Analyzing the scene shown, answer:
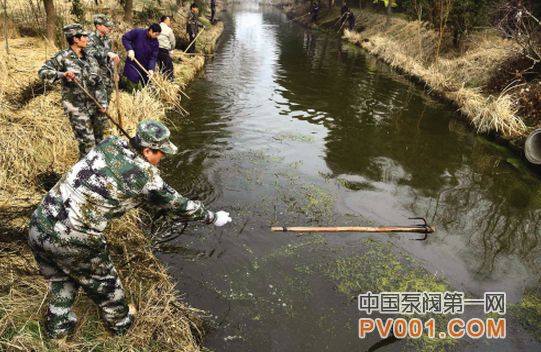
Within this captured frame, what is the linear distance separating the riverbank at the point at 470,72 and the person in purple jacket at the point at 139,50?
9.06 m

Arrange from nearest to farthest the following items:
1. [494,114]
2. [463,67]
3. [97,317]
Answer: [97,317] → [494,114] → [463,67]

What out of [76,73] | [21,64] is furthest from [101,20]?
[21,64]

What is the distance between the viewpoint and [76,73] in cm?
587

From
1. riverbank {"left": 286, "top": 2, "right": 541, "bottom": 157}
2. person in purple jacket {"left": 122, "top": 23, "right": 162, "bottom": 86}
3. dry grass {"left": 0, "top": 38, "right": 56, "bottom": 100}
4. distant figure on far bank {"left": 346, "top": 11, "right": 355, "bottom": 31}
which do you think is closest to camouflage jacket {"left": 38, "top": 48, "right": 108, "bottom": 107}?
dry grass {"left": 0, "top": 38, "right": 56, "bottom": 100}

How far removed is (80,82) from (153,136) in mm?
3564

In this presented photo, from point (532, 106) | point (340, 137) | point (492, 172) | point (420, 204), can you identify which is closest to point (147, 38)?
point (340, 137)

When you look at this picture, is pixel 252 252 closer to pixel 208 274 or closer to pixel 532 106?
pixel 208 274

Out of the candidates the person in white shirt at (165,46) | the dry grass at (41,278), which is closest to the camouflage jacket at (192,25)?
the person in white shirt at (165,46)

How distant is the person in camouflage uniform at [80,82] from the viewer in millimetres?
5655

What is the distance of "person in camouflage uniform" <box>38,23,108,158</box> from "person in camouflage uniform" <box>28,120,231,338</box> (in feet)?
9.76

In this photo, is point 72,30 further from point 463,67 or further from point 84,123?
point 463,67

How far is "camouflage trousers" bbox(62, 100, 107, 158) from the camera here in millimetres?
6102

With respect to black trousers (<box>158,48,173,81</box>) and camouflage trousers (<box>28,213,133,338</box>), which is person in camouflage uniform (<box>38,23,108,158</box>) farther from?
black trousers (<box>158,48,173,81</box>)

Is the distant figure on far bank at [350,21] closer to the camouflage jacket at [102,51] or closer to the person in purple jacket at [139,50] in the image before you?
the person in purple jacket at [139,50]
